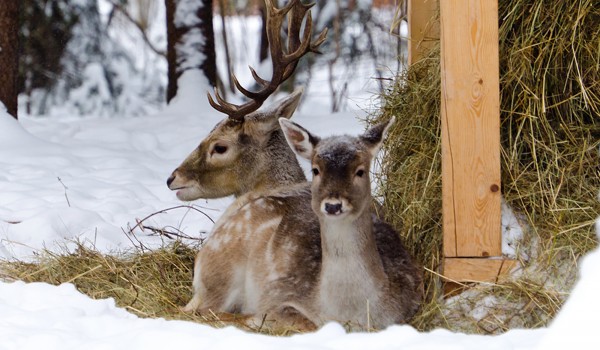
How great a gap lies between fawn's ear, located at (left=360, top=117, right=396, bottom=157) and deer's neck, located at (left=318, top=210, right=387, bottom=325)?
0.40 meters

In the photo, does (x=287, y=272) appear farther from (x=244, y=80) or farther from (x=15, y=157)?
(x=244, y=80)

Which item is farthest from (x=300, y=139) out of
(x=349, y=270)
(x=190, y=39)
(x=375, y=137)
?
(x=190, y=39)

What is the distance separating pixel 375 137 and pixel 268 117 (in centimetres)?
138

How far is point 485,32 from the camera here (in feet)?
19.4

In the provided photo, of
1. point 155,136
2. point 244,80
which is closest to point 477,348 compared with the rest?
point 155,136

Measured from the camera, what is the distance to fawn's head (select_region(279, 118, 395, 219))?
547 cm

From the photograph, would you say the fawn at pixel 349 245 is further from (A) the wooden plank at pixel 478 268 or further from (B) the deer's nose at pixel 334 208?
(A) the wooden plank at pixel 478 268

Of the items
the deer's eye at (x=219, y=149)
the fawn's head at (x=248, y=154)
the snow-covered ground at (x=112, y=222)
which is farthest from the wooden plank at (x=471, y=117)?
the deer's eye at (x=219, y=149)

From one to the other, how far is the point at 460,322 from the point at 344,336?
1.28m

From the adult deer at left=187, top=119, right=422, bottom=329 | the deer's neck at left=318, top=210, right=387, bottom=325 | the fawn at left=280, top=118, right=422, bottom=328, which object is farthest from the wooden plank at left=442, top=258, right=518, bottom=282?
the deer's neck at left=318, top=210, right=387, bottom=325

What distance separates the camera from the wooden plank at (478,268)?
5.96m

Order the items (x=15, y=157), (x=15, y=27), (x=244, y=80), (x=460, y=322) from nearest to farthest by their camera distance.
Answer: (x=460, y=322) → (x=15, y=157) → (x=15, y=27) → (x=244, y=80)

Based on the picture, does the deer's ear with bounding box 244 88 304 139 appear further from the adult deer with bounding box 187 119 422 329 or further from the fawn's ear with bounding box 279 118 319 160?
the fawn's ear with bounding box 279 118 319 160

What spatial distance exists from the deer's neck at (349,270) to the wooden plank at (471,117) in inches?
24.6
